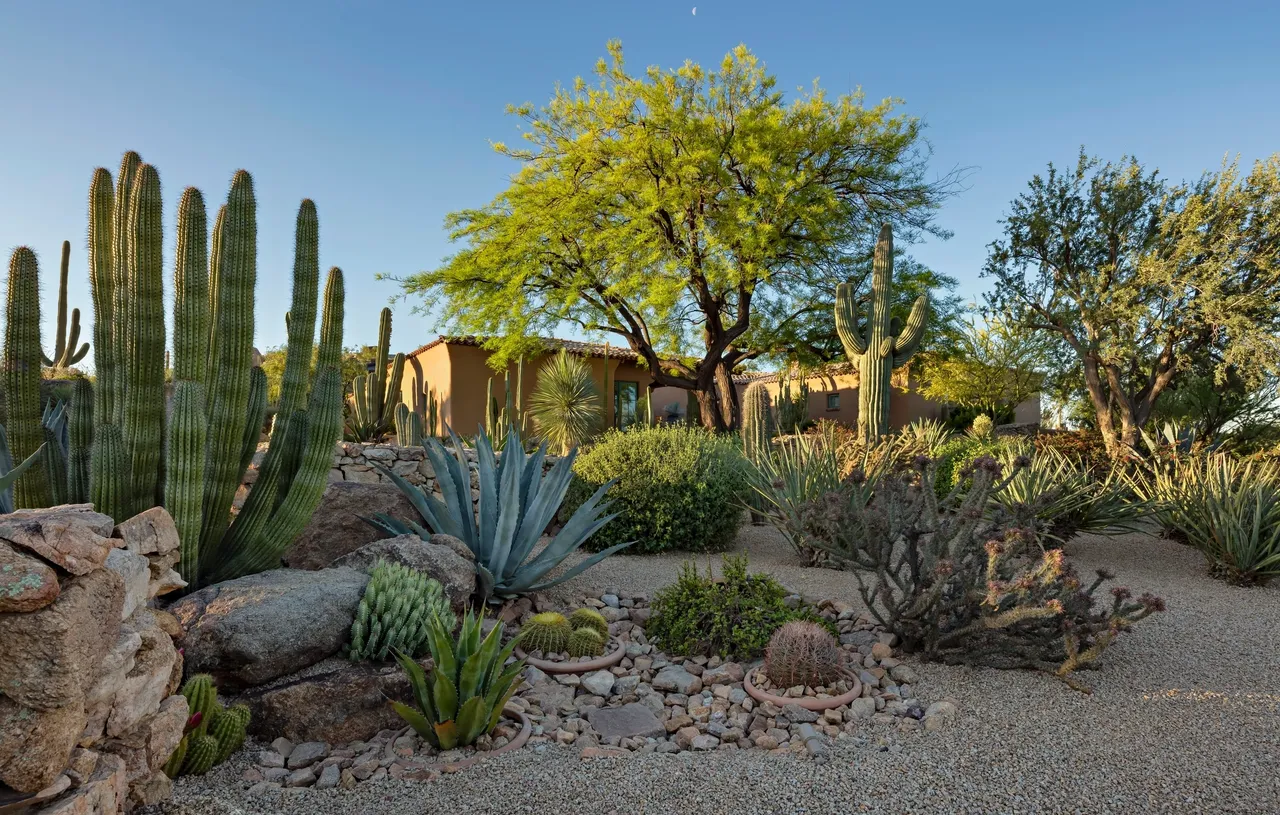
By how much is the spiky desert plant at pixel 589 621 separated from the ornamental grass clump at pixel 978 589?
153 cm

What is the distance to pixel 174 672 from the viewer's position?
3.16 meters

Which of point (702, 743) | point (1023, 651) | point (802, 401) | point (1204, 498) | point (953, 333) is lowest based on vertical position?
point (702, 743)

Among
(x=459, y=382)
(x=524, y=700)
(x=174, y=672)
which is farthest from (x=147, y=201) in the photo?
(x=459, y=382)

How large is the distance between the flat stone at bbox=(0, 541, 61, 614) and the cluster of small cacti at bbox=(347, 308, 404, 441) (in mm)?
14638

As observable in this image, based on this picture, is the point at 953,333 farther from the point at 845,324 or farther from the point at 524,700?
the point at 524,700

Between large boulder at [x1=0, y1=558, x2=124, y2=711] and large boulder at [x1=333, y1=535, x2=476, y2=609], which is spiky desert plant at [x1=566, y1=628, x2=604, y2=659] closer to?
large boulder at [x1=333, y1=535, x2=476, y2=609]

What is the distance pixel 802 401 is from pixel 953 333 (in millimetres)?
4883

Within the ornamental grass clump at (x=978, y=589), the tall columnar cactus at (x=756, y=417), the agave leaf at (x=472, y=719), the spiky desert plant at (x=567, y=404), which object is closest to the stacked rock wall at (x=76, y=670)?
the agave leaf at (x=472, y=719)

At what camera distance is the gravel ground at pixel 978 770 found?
292 centimetres

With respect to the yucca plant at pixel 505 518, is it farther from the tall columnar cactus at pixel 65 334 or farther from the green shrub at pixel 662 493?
the tall columnar cactus at pixel 65 334

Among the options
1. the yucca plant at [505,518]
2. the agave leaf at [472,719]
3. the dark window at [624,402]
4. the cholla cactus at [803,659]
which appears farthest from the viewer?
the dark window at [624,402]

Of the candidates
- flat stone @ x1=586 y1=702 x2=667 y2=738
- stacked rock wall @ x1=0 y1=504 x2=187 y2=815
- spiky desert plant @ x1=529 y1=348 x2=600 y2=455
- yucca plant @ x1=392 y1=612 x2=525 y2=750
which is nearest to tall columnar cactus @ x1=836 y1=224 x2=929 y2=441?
spiky desert plant @ x1=529 y1=348 x2=600 y2=455

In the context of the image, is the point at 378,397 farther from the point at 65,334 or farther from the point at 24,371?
the point at 24,371

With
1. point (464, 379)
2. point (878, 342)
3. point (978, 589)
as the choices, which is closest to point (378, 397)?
point (464, 379)
